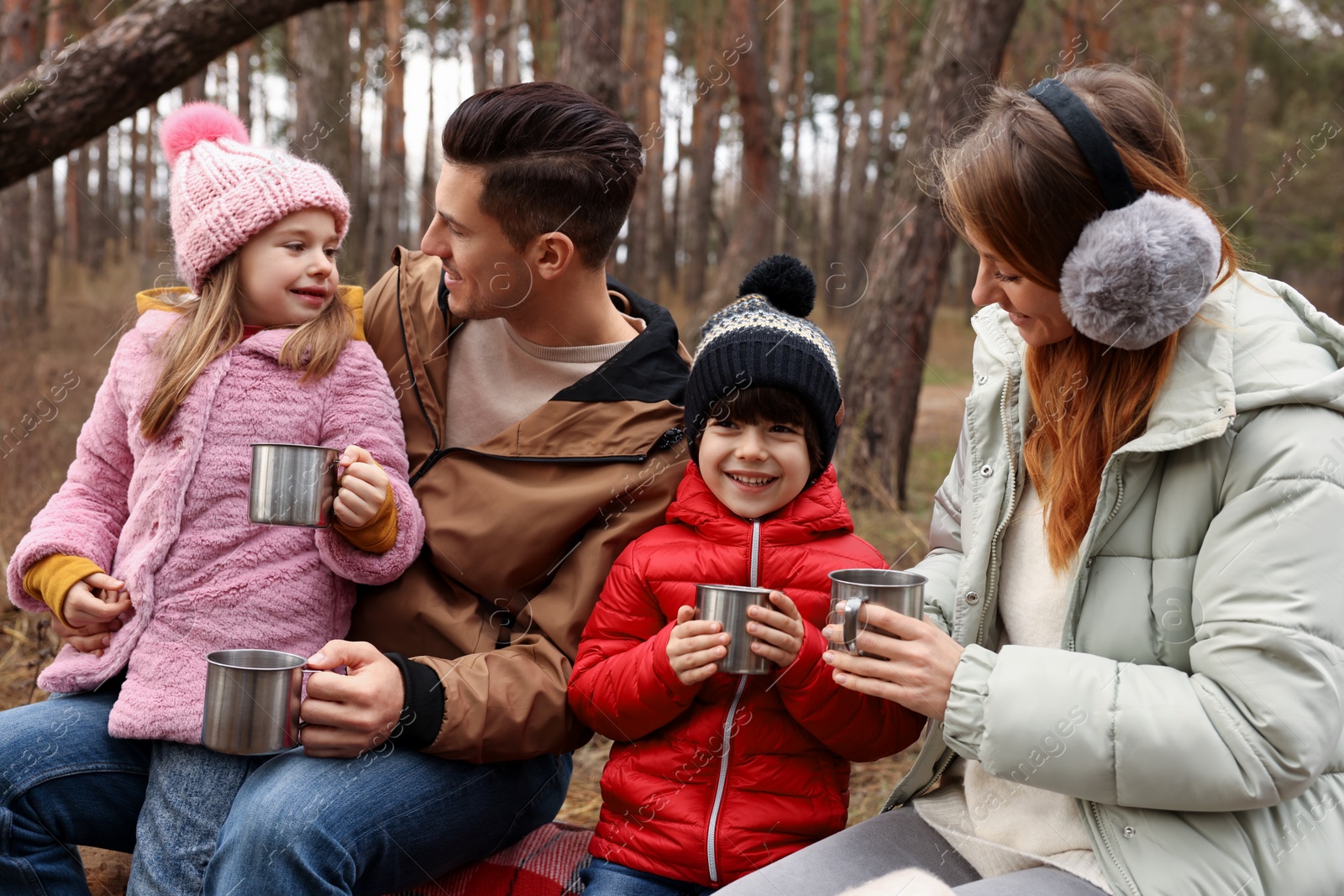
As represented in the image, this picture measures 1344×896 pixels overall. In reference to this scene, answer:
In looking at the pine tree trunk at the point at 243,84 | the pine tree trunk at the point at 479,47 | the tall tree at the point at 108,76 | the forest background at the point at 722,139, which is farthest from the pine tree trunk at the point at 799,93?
the tall tree at the point at 108,76

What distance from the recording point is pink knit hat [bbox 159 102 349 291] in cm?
250

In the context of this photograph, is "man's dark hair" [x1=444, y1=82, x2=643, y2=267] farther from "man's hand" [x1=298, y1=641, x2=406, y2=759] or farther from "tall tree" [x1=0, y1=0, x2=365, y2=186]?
"tall tree" [x1=0, y1=0, x2=365, y2=186]

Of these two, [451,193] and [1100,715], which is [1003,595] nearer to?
[1100,715]

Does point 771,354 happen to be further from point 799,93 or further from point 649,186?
point 799,93

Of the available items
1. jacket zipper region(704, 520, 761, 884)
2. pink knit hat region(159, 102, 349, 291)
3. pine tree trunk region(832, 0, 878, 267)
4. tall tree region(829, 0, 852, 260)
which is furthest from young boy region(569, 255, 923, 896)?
tall tree region(829, 0, 852, 260)

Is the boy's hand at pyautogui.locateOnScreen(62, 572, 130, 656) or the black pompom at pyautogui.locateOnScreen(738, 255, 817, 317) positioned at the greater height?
the black pompom at pyautogui.locateOnScreen(738, 255, 817, 317)

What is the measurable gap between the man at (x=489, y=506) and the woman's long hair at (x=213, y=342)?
0.92ft

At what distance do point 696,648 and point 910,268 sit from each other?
499 centimetres

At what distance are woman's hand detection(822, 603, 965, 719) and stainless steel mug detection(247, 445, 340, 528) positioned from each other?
1044 millimetres

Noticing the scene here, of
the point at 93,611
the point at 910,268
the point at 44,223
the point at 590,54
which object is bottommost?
the point at 93,611

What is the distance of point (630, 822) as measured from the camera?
2.28 m

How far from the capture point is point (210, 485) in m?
2.41

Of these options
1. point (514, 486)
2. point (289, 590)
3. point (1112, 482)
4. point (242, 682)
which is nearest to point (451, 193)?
point (514, 486)

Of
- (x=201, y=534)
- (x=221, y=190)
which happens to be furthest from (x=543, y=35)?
(x=201, y=534)
